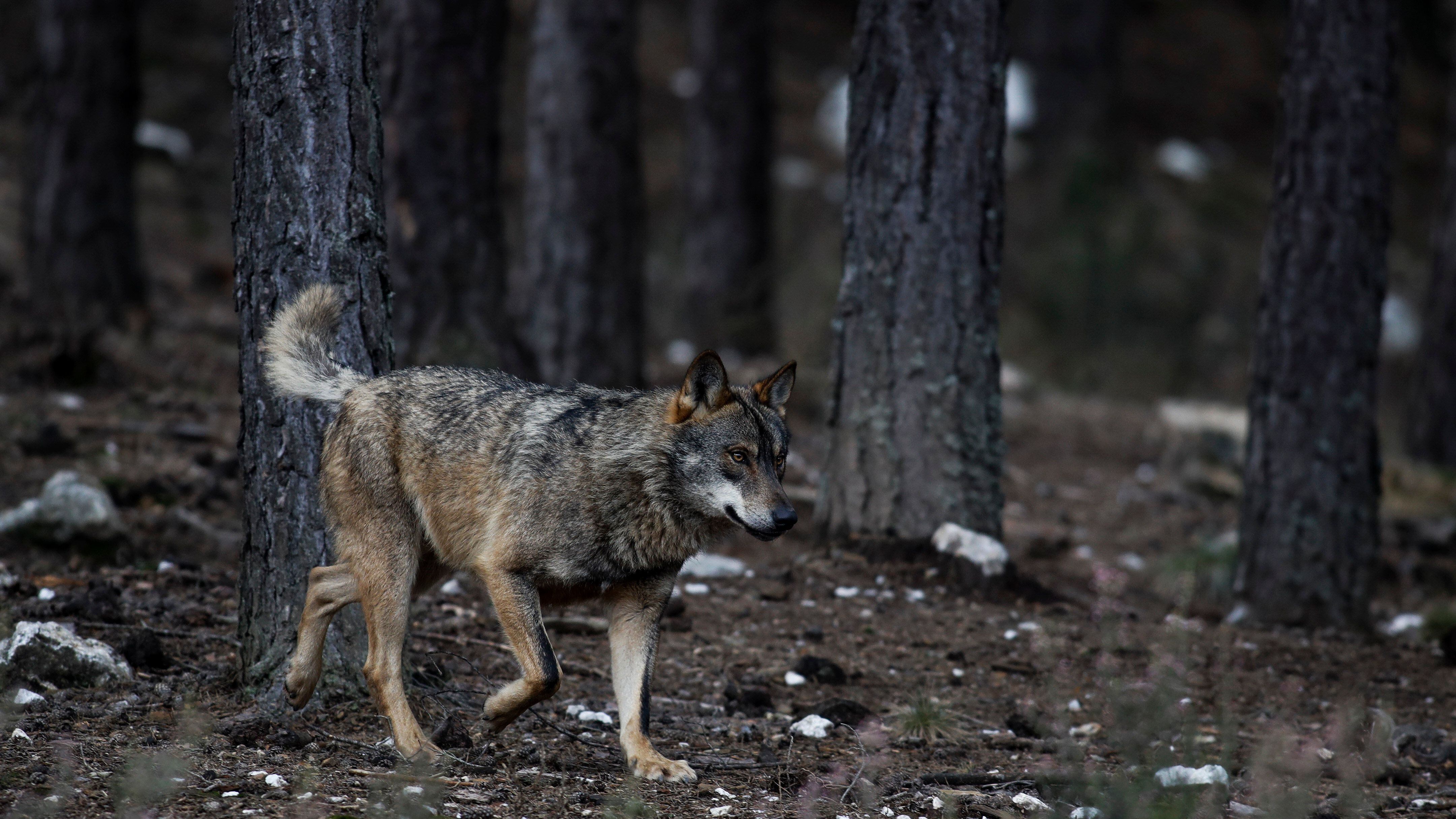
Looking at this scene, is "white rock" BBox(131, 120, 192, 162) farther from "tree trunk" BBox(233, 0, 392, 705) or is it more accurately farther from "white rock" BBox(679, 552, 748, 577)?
"tree trunk" BBox(233, 0, 392, 705)

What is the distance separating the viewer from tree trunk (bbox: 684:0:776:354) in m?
17.2

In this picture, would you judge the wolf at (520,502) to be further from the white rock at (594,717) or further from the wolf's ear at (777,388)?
the white rock at (594,717)

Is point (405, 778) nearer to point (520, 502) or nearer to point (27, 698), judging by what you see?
point (520, 502)

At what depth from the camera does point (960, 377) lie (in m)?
8.00

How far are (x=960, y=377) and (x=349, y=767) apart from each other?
15.1 ft

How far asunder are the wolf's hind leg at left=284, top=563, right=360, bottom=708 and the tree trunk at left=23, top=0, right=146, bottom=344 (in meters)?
8.68

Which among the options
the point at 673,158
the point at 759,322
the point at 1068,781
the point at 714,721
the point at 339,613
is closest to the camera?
the point at 1068,781

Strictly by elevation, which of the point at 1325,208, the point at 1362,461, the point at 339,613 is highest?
the point at 1325,208

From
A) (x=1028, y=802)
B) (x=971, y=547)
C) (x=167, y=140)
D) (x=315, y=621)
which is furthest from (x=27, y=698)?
(x=167, y=140)

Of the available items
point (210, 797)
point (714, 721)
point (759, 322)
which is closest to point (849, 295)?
point (714, 721)

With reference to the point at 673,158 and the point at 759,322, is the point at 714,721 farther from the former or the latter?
the point at 673,158

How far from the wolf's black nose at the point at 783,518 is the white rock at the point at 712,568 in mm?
3163

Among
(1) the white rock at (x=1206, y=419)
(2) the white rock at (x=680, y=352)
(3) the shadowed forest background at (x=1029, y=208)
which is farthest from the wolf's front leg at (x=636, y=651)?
(2) the white rock at (x=680, y=352)

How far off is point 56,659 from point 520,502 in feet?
6.73
